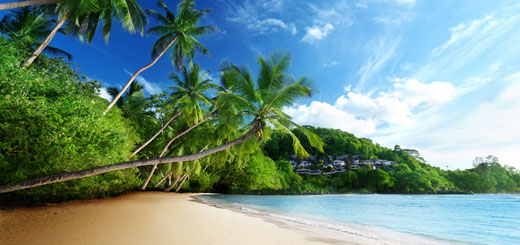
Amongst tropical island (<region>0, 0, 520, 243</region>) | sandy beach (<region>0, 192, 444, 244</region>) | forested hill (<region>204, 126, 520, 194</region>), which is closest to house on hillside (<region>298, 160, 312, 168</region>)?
forested hill (<region>204, 126, 520, 194</region>)

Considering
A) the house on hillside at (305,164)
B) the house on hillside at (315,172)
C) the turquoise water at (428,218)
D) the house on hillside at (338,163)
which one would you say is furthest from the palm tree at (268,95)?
the house on hillside at (305,164)

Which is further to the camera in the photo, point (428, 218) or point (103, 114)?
point (428, 218)

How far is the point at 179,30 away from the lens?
12445mm

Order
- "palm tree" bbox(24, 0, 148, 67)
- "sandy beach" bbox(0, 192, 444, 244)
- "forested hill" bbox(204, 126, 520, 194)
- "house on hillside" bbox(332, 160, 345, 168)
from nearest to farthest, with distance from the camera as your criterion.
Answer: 1. "sandy beach" bbox(0, 192, 444, 244)
2. "palm tree" bbox(24, 0, 148, 67)
3. "forested hill" bbox(204, 126, 520, 194)
4. "house on hillside" bbox(332, 160, 345, 168)

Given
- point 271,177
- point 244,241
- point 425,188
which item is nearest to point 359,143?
point 425,188

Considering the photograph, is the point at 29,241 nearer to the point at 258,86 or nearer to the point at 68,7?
the point at 258,86

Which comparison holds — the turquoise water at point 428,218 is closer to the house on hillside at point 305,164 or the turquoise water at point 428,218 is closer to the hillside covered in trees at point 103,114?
the hillside covered in trees at point 103,114

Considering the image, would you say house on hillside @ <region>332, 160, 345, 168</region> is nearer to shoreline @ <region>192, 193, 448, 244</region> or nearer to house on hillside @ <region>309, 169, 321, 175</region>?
house on hillside @ <region>309, 169, 321, 175</region>

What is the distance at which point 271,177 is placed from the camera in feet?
95.9

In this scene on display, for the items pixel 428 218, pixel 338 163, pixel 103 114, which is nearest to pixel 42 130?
pixel 103 114

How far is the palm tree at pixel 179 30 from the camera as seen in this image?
1244 centimetres

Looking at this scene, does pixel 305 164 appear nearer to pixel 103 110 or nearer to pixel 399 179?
pixel 399 179

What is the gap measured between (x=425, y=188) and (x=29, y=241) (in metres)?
54.3

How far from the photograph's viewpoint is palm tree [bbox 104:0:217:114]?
1244cm
